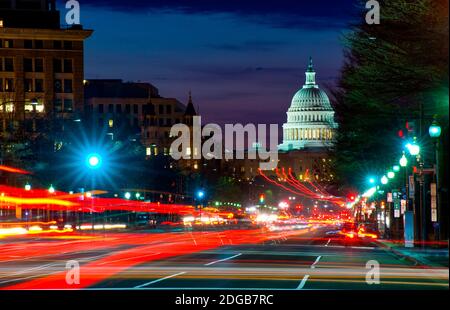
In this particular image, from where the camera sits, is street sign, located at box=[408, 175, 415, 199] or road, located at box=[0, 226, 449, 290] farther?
street sign, located at box=[408, 175, 415, 199]

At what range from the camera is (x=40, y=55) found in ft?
535

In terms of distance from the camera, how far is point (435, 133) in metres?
28.7

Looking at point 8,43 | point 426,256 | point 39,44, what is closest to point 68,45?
point 39,44

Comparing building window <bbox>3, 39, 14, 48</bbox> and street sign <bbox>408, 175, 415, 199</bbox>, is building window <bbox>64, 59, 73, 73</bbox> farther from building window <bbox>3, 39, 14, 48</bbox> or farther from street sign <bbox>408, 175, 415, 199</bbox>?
street sign <bbox>408, 175, 415, 199</bbox>

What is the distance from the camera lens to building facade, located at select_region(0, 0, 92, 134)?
6299 inches

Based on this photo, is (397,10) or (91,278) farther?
(397,10)

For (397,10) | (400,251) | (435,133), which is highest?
(397,10)

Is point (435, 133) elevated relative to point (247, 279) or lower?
elevated

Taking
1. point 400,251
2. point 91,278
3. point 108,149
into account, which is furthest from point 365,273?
point 108,149

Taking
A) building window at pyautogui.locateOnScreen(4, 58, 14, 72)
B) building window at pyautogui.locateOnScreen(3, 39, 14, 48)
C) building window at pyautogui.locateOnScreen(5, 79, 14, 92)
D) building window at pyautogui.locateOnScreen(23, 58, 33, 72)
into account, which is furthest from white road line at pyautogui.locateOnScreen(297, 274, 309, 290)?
building window at pyautogui.locateOnScreen(23, 58, 33, 72)

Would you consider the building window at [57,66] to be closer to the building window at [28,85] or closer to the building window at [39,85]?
the building window at [39,85]
